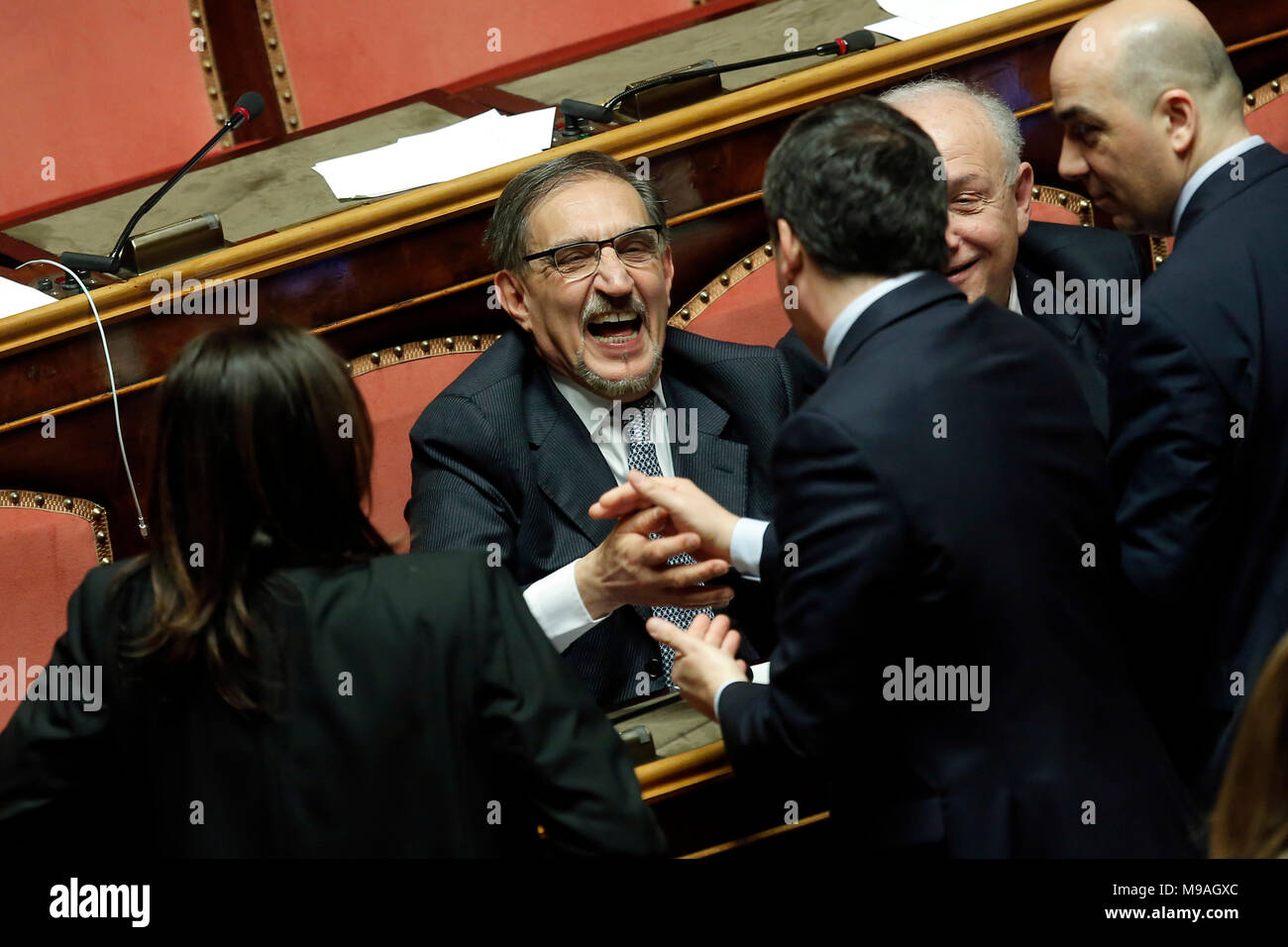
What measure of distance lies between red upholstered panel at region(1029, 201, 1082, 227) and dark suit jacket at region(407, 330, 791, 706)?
82 cm

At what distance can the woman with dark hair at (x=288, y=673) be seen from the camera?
1417 millimetres

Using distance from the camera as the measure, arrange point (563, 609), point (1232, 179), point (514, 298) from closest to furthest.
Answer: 1. point (1232, 179)
2. point (563, 609)
3. point (514, 298)

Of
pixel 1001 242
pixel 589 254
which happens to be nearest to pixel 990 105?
pixel 1001 242

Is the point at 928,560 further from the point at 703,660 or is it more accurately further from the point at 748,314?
the point at 748,314

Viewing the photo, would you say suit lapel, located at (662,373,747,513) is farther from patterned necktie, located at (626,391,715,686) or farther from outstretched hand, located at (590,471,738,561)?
outstretched hand, located at (590,471,738,561)

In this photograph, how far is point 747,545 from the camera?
1.96 meters

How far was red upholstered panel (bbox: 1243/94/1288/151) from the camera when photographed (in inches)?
116

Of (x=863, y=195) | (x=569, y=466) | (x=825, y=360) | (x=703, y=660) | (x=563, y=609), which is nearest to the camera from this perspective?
(x=863, y=195)

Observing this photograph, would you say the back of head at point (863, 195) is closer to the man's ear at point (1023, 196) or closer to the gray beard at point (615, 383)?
the gray beard at point (615, 383)

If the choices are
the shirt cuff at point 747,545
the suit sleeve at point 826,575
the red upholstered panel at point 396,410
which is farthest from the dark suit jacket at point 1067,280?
the suit sleeve at point 826,575

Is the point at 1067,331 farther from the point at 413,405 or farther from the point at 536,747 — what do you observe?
the point at 536,747

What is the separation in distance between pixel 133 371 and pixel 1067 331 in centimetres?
149

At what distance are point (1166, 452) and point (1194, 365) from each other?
0.35 ft
